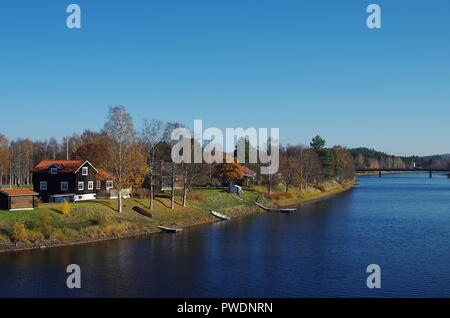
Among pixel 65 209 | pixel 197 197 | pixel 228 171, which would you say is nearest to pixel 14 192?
pixel 65 209

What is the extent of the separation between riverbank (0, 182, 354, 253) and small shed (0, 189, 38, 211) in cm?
127

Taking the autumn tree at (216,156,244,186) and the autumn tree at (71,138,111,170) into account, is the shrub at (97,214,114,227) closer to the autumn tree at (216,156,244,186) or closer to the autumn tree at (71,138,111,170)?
the autumn tree at (71,138,111,170)

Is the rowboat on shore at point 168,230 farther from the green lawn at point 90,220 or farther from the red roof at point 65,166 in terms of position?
the red roof at point 65,166

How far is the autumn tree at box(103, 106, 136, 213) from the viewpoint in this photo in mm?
62094

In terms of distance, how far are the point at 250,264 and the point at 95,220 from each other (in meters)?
23.8

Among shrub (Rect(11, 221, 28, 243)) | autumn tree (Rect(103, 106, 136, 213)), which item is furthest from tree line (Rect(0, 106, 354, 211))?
shrub (Rect(11, 221, 28, 243))

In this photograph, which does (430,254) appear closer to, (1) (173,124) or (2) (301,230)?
(2) (301,230)

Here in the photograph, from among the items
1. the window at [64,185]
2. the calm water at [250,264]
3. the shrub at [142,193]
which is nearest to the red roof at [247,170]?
the shrub at [142,193]

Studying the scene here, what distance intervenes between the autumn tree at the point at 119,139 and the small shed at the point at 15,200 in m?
12.2

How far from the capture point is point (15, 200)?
5284 centimetres

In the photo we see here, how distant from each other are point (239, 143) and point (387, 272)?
9031cm

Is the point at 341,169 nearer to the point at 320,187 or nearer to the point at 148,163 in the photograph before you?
the point at 320,187
